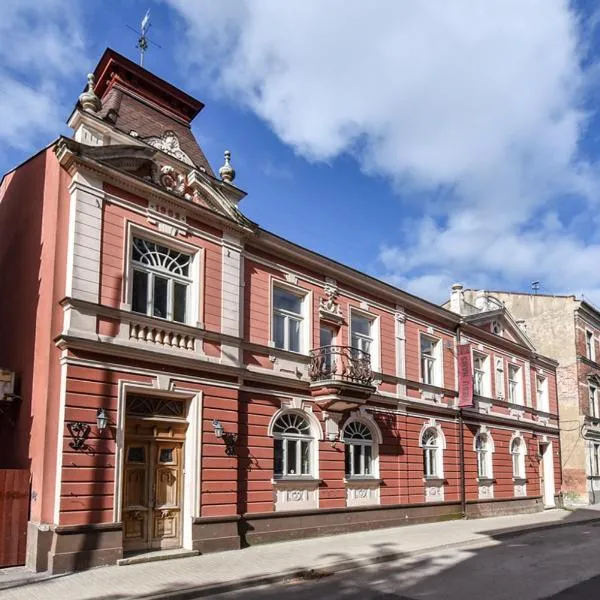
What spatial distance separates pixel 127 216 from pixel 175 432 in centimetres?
444

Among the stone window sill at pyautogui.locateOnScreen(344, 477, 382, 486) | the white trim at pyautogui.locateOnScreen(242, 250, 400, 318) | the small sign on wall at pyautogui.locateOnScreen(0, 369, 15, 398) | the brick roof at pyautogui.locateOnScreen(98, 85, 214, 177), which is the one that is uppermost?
the brick roof at pyautogui.locateOnScreen(98, 85, 214, 177)

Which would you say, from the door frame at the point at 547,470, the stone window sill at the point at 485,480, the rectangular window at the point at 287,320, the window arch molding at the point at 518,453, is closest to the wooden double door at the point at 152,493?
the rectangular window at the point at 287,320

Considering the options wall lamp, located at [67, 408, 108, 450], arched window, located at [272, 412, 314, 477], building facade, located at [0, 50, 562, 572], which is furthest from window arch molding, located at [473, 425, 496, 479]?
wall lamp, located at [67, 408, 108, 450]

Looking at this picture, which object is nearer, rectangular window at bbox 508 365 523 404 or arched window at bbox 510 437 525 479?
arched window at bbox 510 437 525 479

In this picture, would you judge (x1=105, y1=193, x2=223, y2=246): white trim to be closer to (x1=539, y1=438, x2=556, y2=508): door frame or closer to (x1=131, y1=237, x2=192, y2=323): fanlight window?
(x1=131, y1=237, x2=192, y2=323): fanlight window

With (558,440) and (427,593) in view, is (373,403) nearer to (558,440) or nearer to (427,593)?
(427,593)

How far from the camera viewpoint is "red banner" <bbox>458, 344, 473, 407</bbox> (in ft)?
71.2

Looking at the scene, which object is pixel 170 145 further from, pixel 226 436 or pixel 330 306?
pixel 226 436

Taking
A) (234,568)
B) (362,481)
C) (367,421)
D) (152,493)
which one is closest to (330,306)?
(367,421)

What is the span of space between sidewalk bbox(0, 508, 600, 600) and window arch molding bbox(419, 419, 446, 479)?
2.81 metres

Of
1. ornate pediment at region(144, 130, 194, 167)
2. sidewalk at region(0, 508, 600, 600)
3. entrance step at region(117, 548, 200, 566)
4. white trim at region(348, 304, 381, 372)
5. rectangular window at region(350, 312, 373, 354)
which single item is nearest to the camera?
sidewalk at region(0, 508, 600, 600)

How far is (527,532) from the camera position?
1831 centimetres

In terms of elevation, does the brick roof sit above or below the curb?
above

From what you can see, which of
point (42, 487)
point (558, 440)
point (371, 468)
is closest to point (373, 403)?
point (371, 468)
